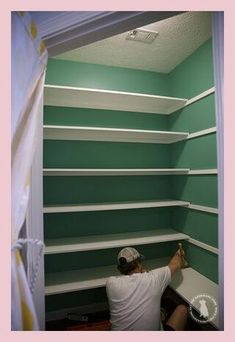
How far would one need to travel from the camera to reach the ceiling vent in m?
1.60

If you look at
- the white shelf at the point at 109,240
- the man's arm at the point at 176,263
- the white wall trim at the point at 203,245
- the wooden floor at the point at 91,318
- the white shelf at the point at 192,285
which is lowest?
the wooden floor at the point at 91,318

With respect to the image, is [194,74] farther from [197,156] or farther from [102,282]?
[102,282]

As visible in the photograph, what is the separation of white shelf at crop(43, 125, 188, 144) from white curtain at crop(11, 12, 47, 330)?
74cm

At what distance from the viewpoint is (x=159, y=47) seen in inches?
71.4

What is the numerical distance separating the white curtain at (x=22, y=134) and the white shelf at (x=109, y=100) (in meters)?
0.72

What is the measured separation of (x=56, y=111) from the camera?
6.33 ft

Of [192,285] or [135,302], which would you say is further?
[192,285]

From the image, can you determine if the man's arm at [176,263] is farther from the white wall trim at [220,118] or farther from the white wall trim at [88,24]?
the white wall trim at [88,24]

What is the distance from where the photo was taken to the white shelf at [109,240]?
5.29 ft

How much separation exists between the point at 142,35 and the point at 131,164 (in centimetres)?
118

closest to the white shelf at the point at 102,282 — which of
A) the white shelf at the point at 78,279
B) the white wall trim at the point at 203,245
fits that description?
the white shelf at the point at 78,279

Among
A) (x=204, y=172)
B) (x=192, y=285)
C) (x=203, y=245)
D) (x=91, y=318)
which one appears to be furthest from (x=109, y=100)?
(x=91, y=318)

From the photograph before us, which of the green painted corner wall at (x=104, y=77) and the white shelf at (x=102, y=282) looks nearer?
the white shelf at (x=102, y=282)

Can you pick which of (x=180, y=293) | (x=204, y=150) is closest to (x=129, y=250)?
(x=180, y=293)
